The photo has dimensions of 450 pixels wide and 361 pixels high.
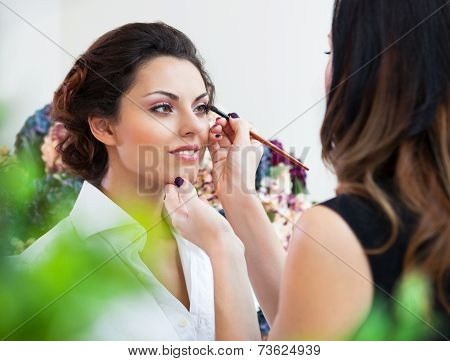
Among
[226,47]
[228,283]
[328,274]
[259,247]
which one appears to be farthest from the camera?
[226,47]

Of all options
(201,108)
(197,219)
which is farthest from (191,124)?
(197,219)

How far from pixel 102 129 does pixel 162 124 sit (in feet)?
0.30

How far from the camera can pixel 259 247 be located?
895 mm

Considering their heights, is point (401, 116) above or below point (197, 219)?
above

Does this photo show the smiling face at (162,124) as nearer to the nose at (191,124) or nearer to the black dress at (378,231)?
the nose at (191,124)

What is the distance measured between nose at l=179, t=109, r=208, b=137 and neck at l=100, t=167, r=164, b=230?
0.09 meters

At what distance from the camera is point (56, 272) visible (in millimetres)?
922

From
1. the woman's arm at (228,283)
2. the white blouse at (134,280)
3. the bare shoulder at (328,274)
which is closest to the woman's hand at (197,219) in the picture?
the woman's arm at (228,283)

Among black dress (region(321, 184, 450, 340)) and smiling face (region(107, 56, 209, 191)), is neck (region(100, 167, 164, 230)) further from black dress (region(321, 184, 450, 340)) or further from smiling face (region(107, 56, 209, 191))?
black dress (region(321, 184, 450, 340))

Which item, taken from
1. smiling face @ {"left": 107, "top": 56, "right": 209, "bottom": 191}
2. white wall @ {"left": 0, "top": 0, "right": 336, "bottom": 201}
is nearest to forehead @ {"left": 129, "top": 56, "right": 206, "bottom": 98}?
smiling face @ {"left": 107, "top": 56, "right": 209, "bottom": 191}

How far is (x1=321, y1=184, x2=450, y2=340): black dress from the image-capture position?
58 cm

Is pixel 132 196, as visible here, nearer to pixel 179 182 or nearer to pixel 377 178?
pixel 179 182

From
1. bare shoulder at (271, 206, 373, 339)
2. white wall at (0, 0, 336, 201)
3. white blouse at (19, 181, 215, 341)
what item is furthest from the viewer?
white wall at (0, 0, 336, 201)
